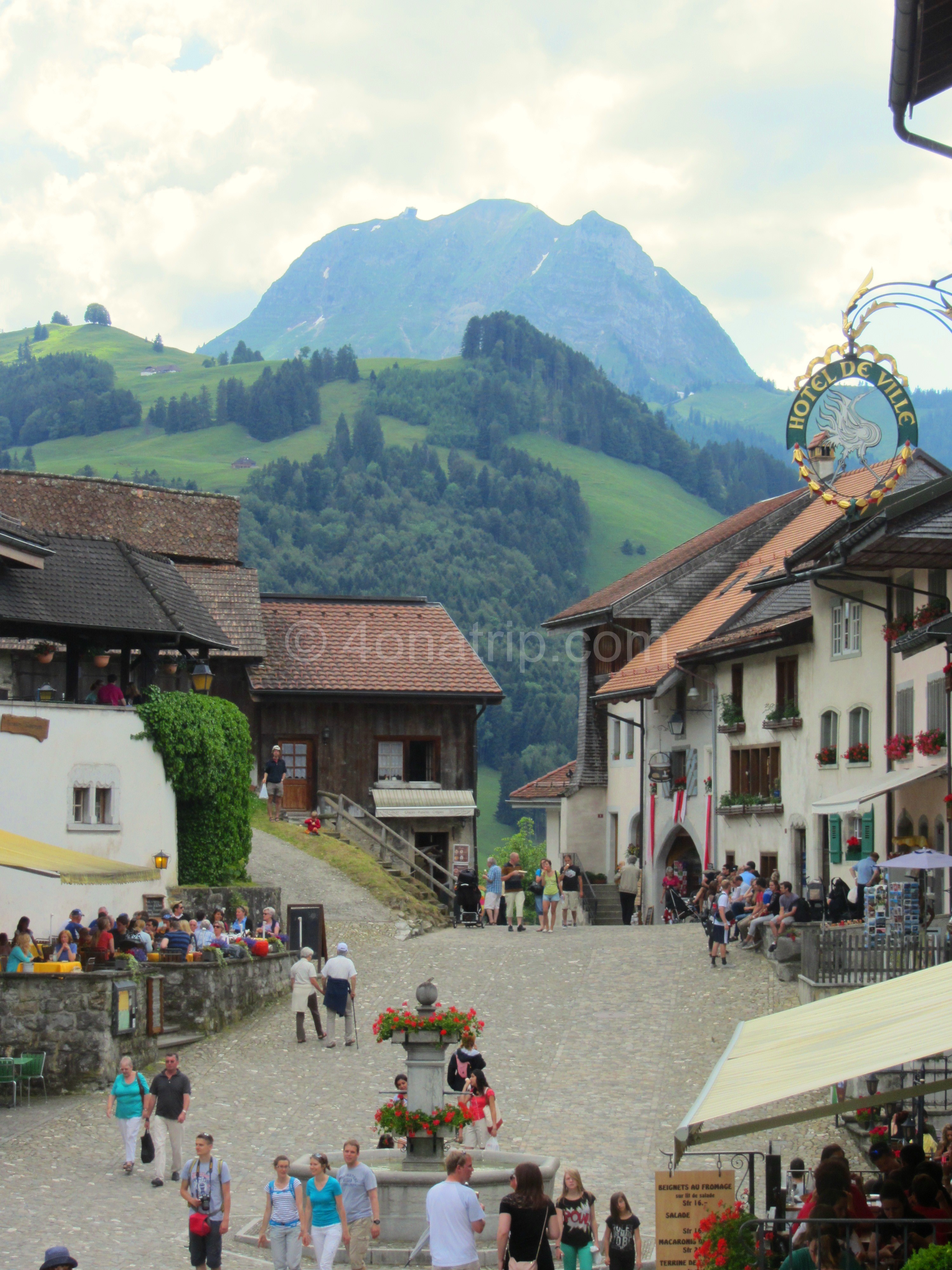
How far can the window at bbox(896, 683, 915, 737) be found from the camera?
3080 cm

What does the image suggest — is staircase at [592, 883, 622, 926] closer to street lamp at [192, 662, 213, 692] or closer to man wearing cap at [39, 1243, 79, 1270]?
street lamp at [192, 662, 213, 692]

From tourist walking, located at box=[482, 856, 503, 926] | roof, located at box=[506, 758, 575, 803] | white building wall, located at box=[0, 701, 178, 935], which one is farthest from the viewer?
roof, located at box=[506, 758, 575, 803]

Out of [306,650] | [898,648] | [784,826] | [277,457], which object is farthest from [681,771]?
[277,457]

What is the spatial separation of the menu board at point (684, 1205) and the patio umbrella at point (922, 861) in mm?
12759

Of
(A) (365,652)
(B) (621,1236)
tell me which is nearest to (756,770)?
(A) (365,652)

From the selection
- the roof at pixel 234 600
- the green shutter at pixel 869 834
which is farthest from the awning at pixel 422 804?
the green shutter at pixel 869 834

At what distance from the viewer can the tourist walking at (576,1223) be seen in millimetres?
13172

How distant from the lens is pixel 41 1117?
21422 millimetres

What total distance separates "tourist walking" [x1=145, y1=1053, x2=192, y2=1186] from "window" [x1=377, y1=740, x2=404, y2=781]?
29.7 metres

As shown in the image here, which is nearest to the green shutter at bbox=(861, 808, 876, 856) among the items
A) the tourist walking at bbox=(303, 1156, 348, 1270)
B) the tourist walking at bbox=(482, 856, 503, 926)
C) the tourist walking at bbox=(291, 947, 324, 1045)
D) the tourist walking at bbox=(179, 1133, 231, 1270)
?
the tourist walking at bbox=(482, 856, 503, 926)

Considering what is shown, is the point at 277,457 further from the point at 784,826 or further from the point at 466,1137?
the point at 466,1137

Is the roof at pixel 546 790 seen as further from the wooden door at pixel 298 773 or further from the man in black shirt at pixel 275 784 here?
the man in black shirt at pixel 275 784

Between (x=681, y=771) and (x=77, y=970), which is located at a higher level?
(x=681, y=771)

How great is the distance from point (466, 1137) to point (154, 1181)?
12.5 feet
